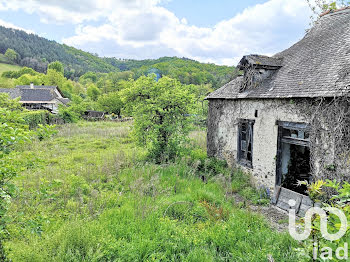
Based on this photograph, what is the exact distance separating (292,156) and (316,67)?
334cm

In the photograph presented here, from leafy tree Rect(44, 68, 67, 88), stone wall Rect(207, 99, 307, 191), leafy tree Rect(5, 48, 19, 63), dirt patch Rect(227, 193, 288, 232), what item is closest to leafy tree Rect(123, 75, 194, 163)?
stone wall Rect(207, 99, 307, 191)

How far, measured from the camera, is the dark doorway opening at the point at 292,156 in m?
7.40

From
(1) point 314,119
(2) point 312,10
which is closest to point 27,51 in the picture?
(2) point 312,10

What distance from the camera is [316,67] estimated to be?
7566 millimetres

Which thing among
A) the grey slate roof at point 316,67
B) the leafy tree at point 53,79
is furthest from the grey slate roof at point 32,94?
the grey slate roof at point 316,67

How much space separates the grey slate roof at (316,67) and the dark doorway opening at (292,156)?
1159 mm

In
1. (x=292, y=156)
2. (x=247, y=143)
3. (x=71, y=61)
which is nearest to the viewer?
(x=292, y=156)

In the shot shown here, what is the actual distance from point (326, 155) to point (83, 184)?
24.3ft

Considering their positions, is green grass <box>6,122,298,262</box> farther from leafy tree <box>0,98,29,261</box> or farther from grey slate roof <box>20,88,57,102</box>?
grey slate roof <box>20,88,57,102</box>

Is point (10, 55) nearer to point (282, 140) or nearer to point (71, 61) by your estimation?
point (71, 61)

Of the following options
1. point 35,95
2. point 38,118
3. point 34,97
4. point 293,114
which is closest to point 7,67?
point 35,95

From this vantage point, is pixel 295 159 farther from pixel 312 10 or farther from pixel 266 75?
pixel 312 10

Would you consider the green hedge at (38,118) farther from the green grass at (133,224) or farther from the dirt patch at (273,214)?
the dirt patch at (273,214)

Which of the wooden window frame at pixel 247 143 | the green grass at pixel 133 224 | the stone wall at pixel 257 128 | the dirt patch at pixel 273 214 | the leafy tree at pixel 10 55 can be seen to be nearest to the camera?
the green grass at pixel 133 224
